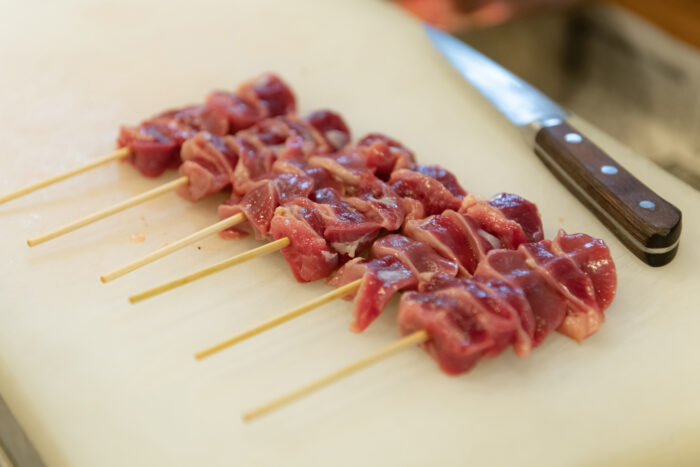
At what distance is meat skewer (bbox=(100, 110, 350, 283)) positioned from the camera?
2.79 metres

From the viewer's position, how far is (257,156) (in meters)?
3.00

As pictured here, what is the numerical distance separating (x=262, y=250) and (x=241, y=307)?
0.20m

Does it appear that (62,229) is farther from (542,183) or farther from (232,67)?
(542,183)

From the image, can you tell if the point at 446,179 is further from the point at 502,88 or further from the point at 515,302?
the point at 502,88

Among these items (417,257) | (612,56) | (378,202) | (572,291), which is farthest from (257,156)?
(612,56)

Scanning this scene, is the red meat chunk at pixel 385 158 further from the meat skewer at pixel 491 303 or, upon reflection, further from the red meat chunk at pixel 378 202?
the meat skewer at pixel 491 303

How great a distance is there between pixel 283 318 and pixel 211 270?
329 mm

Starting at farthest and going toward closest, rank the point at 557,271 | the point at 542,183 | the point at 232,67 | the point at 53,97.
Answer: the point at 232,67, the point at 53,97, the point at 542,183, the point at 557,271

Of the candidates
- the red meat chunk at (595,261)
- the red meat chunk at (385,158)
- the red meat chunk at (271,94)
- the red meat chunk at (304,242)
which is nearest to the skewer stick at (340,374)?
the red meat chunk at (304,242)

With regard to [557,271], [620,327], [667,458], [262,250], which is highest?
[262,250]

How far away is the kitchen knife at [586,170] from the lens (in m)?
2.58

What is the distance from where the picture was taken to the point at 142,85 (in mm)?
3713

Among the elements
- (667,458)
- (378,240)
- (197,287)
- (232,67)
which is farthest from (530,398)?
(232,67)

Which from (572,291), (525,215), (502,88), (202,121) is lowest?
(572,291)
